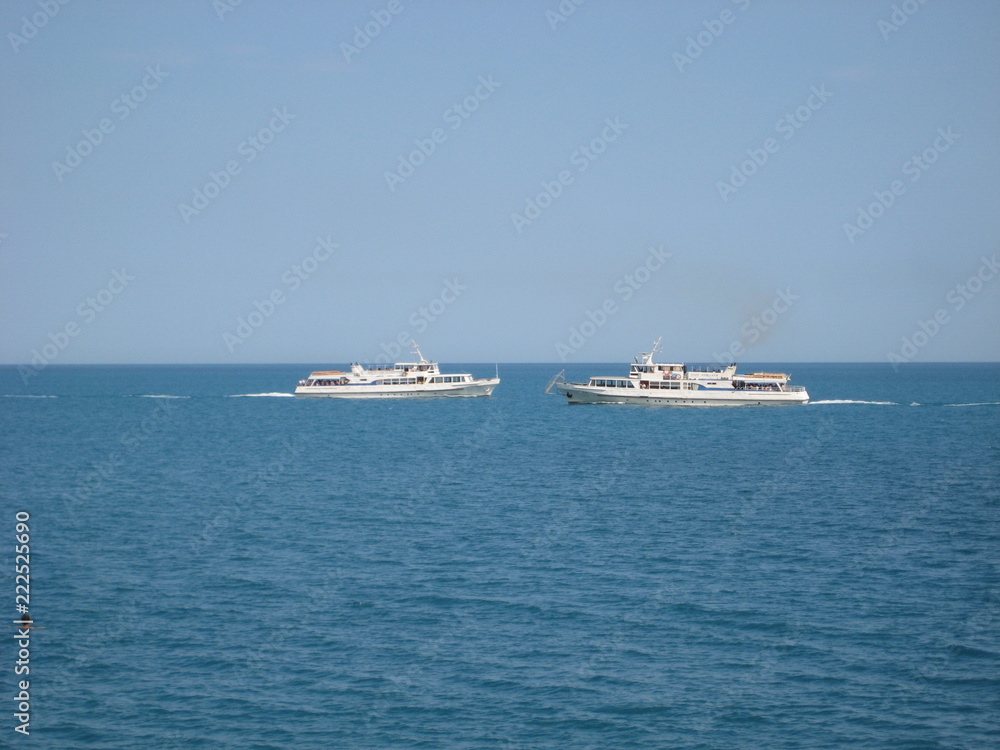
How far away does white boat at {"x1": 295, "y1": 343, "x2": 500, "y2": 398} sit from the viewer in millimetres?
163500

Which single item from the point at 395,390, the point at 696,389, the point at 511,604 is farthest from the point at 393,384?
the point at 511,604

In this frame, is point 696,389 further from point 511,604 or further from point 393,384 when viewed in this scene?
point 511,604

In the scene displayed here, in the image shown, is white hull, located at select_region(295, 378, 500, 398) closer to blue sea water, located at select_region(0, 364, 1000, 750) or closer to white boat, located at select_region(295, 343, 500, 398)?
white boat, located at select_region(295, 343, 500, 398)

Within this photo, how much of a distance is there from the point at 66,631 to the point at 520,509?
96.5 feet

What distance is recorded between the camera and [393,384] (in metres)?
164

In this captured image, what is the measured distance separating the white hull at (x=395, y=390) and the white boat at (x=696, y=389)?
3102cm

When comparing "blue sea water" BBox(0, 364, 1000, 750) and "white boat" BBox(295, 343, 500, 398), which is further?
"white boat" BBox(295, 343, 500, 398)

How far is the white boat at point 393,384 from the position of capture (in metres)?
164

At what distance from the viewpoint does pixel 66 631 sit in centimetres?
3441

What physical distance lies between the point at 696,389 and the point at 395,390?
5327cm

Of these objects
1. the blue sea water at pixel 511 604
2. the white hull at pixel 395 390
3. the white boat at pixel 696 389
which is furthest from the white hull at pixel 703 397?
the blue sea water at pixel 511 604

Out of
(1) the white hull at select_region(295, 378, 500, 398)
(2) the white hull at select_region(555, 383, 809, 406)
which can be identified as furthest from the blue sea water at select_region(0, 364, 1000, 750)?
(1) the white hull at select_region(295, 378, 500, 398)

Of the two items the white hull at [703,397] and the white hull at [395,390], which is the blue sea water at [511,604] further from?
the white hull at [395,390]

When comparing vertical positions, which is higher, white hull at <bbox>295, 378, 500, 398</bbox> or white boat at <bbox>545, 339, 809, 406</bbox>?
white hull at <bbox>295, 378, 500, 398</bbox>
